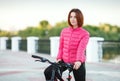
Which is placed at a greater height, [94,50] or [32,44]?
[94,50]

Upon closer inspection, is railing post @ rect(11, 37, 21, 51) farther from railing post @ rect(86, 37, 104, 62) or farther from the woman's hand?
the woman's hand

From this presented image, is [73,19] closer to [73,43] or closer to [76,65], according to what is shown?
[73,43]

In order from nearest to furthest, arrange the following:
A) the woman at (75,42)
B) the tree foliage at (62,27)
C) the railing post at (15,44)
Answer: the woman at (75,42)
the railing post at (15,44)
the tree foliage at (62,27)

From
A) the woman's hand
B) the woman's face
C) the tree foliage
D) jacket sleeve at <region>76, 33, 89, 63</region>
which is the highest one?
the woman's face

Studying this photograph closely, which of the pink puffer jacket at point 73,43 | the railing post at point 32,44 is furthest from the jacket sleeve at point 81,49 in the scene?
the railing post at point 32,44

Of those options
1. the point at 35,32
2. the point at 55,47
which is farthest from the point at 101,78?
the point at 35,32

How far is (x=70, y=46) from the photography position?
203 inches

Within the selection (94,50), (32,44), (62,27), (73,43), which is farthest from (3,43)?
(62,27)

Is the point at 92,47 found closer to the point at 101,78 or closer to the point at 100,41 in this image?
the point at 100,41

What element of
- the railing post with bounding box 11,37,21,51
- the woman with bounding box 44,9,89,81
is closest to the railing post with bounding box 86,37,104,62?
the railing post with bounding box 11,37,21,51

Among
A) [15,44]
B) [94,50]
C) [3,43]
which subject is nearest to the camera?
[94,50]

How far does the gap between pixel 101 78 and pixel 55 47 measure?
1037 centimetres

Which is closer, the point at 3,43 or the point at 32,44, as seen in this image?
the point at 32,44

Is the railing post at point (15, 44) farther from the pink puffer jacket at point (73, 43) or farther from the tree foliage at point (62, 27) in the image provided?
the tree foliage at point (62, 27)
